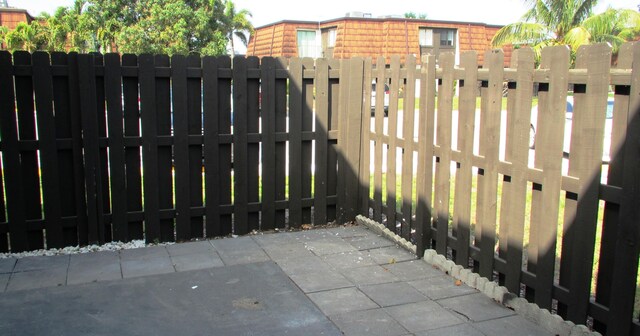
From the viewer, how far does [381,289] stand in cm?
465

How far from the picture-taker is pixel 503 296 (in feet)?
14.1

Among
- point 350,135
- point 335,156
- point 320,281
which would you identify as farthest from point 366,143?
point 320,281

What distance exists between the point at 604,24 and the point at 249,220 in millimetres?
24656

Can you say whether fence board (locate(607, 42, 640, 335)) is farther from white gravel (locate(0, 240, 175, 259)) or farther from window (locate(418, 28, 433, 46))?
window (locate(418, 28, 433, 46))

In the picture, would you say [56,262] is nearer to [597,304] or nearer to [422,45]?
[597,304]

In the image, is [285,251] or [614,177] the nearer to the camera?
[614,177]

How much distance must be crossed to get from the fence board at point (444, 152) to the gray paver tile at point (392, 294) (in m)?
0.70

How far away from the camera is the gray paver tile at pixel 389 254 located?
543 cm

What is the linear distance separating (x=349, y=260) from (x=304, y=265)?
469 mm

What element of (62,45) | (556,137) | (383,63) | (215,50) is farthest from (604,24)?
(62,45)

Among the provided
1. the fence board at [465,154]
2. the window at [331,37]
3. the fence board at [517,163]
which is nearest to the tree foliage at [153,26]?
the window at [331,37]

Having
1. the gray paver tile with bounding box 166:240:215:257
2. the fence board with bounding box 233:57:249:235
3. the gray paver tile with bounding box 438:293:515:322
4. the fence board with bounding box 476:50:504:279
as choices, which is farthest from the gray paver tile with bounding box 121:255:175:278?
the fence board with bounding box 476:50:504:279

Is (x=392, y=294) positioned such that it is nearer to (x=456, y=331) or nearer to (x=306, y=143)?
(x=456, y=331)

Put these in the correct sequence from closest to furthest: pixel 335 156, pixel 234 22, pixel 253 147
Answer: pixel 253 147 < pixel 335 156 < pixel 234 22
